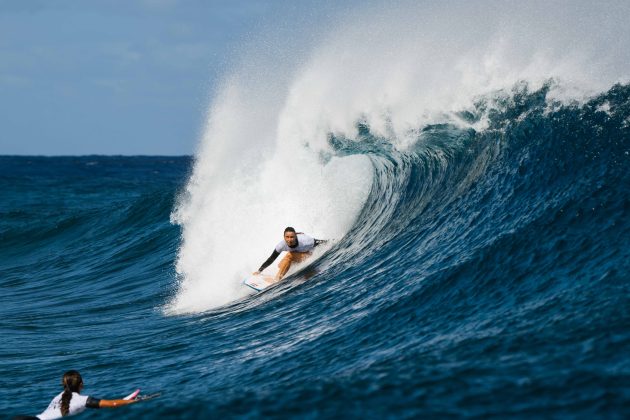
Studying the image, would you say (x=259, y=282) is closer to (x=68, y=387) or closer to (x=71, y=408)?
(x=68, y=387)

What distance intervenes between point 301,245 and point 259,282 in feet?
2.76

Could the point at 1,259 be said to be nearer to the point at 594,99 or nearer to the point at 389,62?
the point at 389,62

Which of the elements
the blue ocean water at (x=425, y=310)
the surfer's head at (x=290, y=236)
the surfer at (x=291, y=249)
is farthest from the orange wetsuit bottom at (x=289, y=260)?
the blue ocean water at (x=425, y=310)

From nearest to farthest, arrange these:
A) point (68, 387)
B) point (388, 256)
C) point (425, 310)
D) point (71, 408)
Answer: point (71, 408)
point (68, 387)
point (425, 310)
point (388, 256)

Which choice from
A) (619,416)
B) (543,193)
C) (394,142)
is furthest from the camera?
(394,142)

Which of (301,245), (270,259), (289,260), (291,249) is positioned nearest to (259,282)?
(270,259)

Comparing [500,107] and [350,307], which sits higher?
[500,107]

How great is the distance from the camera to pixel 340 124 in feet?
54.4

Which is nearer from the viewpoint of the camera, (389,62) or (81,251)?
(389,62)

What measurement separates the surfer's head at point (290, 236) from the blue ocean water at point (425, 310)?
50cm

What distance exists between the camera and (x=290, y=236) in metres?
12.2

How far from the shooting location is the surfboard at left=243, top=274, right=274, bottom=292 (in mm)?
12297

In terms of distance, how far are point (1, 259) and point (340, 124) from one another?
11768 mm

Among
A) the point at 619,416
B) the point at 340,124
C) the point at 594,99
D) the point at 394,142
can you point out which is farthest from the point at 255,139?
the point at 619,416
